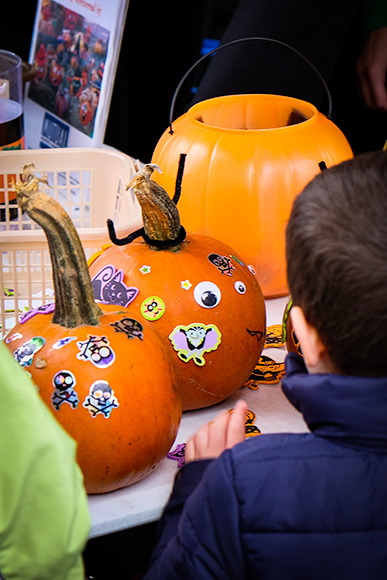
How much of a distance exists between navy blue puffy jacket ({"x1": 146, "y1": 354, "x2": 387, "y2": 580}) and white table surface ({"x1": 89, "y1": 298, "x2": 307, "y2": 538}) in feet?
0.40

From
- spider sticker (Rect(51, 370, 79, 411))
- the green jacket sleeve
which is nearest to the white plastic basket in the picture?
spider sticker (Rect(51, 370, 79, 411))

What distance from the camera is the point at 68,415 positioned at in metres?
0.80

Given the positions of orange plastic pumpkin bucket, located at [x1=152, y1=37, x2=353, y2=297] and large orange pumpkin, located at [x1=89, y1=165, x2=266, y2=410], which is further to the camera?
Answer: orange plastic pumpkin bucket, located at [x1=152, y1=37, x2=353, y2=297]

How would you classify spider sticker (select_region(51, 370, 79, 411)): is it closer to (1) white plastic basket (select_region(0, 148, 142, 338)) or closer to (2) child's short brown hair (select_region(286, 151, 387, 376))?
(2) child's short brown hair (select_region(286, 151, 387, 376))

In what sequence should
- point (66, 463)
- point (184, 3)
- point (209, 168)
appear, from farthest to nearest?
point (184, 3) < point (209, 168) < point (66, 463)

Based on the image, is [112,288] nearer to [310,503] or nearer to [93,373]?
[93,373]

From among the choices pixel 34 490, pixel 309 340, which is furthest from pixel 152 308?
pixel 34 490

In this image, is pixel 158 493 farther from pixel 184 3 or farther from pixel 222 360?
pixel 184 3

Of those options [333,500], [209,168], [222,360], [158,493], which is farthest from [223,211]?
[333,500]

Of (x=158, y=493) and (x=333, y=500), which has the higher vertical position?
(x=333, y=500)

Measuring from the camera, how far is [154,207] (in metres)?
0.98

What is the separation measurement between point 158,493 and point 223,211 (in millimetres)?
556

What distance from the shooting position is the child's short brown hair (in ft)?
2.07

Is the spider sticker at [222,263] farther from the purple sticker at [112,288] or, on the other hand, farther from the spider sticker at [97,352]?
the spider sticker at [97,352]
